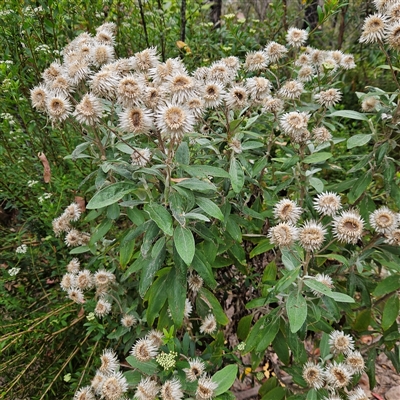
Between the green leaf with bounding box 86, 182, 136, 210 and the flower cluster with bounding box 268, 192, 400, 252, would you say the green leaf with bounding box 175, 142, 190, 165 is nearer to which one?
the green leaf with bounding box 86, 182, 136, 210

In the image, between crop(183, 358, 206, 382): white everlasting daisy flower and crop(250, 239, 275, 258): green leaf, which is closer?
crop(183, 358, 206, 382): white everlasting daisy flower

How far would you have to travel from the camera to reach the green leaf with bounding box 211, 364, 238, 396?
4.61 ft

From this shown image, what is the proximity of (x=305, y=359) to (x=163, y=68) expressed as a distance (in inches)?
52.5

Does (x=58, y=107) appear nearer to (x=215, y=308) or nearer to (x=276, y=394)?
(x=215, y=308)

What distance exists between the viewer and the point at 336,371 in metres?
1.50

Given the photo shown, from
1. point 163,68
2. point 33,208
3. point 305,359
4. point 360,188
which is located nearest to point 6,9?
point 33,208

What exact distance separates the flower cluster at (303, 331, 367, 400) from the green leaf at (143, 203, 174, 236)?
0.83m

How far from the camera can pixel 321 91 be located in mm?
1875

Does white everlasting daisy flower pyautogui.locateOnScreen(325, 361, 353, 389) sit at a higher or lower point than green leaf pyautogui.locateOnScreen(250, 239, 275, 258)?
lower

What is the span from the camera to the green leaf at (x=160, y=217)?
4.05ft

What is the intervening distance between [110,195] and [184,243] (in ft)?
0.93

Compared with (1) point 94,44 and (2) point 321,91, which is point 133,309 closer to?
(1) point 94,44

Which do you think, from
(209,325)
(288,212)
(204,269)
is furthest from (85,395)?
(288,212)

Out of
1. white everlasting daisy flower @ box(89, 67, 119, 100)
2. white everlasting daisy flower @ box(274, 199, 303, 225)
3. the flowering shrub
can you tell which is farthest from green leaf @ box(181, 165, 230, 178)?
white everlasting daisy flower @ box(89, 67, 119, 100)
